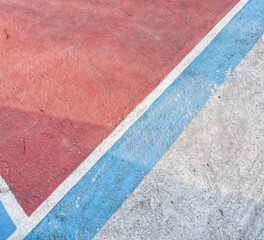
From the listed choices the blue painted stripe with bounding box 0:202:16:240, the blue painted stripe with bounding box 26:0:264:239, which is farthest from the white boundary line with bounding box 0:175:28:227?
the blue painted stripe with bounding box 26:0:264:239

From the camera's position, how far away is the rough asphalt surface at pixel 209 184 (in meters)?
3.85

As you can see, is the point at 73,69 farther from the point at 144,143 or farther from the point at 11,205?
the point at 11,205

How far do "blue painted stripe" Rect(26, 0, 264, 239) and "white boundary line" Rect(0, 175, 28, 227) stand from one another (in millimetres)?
256

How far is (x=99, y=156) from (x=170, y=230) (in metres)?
1.35

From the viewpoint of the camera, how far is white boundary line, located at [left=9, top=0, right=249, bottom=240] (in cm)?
393

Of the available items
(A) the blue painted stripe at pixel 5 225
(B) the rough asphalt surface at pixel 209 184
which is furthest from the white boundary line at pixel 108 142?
(B) the rough asphalt surface at pixel 209 184

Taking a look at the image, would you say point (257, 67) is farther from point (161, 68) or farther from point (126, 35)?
point (126, 35)

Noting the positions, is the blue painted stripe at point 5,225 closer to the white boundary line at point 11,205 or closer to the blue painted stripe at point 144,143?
the white boundary line at point 11,205

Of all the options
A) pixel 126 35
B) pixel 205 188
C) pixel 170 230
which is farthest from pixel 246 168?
pixel 126 35

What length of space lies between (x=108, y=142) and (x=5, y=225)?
1.66 metres

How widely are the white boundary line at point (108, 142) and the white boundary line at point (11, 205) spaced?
0.08m

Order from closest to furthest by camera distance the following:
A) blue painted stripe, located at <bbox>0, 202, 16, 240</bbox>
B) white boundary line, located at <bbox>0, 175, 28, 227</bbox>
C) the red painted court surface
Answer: blue painted stripe, located at <bbox>0, 202, 16, 240</bbox> → white boundary line, located at <bbox>0, 175, 28, 227</bbox> → the red painted court surface

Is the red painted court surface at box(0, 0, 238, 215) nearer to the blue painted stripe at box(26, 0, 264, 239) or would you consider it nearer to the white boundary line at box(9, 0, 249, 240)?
the white boundary line at box(9, 0, 249, 240)

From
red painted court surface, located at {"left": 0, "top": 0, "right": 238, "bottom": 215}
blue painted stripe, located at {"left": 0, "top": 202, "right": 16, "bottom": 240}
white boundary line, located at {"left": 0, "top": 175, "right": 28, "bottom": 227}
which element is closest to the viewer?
blue painted stripe, located at {"left": 0, "top": 202, "right": 16, "bottom": 240}
